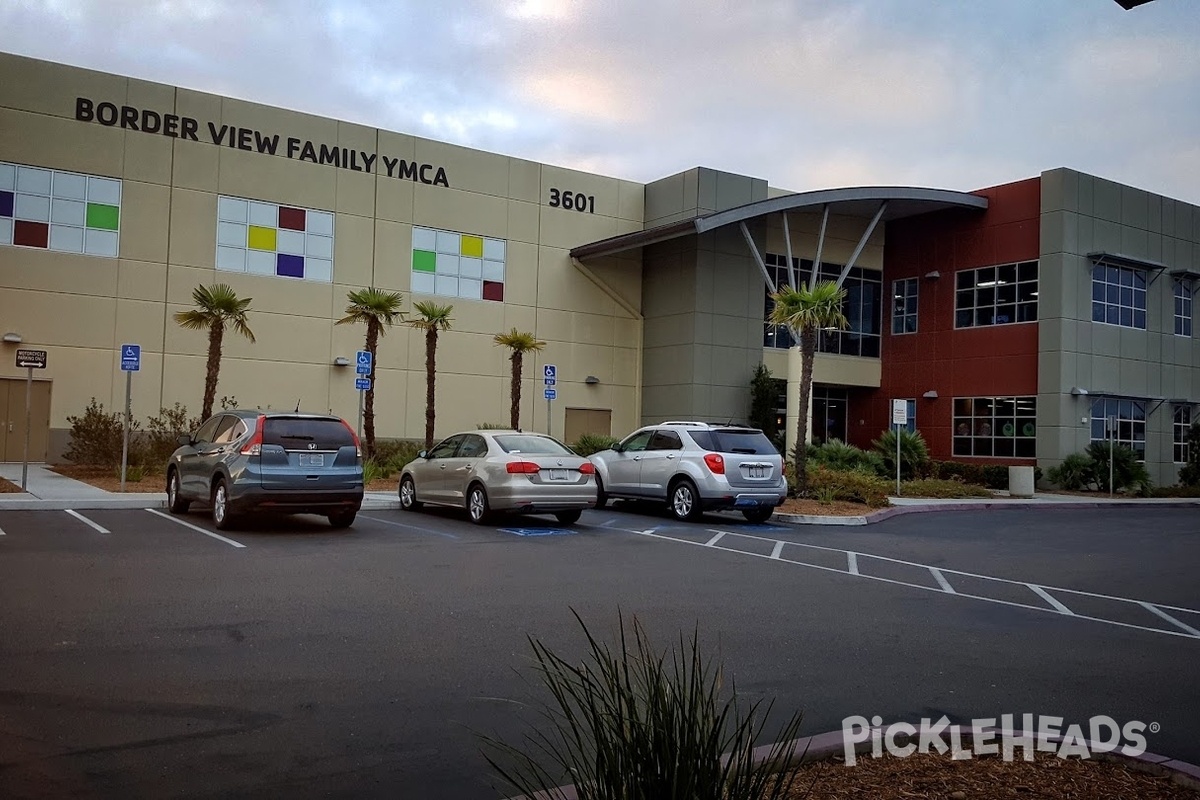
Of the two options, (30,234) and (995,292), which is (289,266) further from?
(995,292)

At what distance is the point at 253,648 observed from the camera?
24.0 feet

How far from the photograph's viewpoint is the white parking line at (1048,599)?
1011 cm

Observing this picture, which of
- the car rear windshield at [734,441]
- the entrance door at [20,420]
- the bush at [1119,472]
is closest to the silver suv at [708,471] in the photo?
the car rear windshield at [734,441]

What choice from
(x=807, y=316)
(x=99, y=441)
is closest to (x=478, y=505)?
(x=807, y=316)

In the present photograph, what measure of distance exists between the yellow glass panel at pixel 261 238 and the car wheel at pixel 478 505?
53.3 ft

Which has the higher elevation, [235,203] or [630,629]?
[235,203]

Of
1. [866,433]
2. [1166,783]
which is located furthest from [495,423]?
[1166,783]

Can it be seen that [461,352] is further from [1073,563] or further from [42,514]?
[1073,563]

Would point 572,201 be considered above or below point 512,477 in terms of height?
above

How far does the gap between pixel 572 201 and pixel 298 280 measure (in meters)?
10.2

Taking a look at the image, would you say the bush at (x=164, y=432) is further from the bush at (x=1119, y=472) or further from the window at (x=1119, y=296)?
the window at (x=1119, y=296)

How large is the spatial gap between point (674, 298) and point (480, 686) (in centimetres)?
2931

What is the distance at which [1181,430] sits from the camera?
36594mm

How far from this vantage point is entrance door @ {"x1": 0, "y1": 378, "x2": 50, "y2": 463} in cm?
2595
